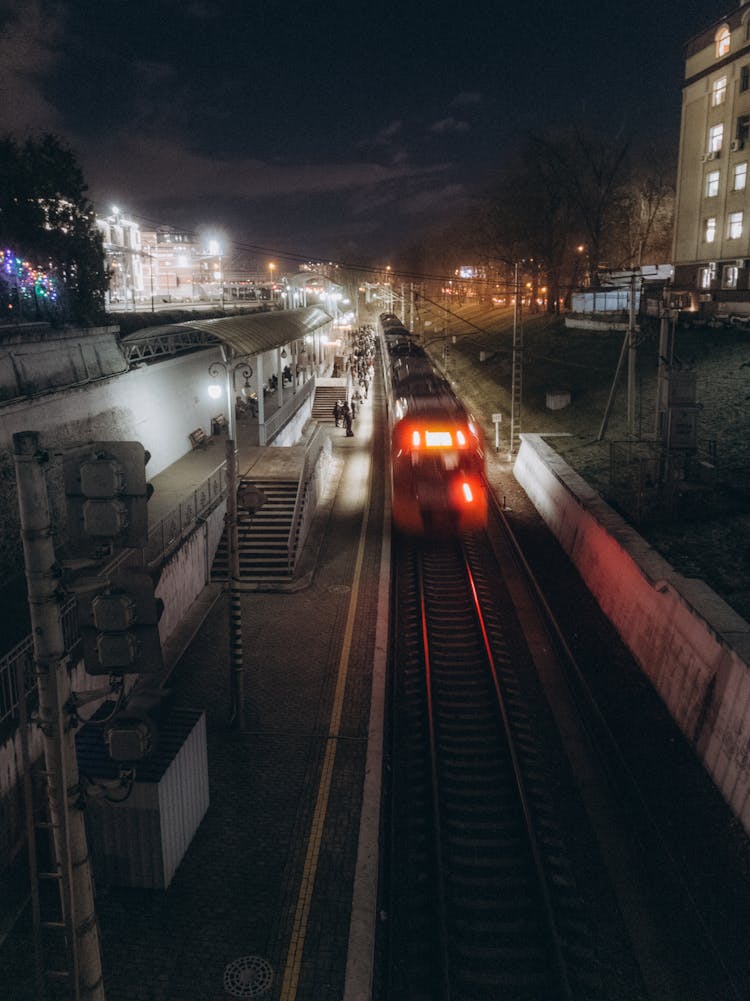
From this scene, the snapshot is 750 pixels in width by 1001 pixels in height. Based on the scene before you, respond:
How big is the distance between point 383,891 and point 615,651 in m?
7.41

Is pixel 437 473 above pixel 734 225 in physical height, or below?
below

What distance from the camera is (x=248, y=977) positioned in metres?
6.83

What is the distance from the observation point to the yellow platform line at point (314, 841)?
689 cm

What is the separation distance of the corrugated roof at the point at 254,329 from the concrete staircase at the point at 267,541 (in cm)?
454

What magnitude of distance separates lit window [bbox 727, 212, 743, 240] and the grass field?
27.6 feet

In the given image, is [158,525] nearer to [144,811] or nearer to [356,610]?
[356,610]

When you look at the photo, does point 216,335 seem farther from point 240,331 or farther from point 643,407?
point 643,407

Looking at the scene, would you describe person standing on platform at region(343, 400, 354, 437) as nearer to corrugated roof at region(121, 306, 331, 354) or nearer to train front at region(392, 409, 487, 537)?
corrugated roof at region(121, 306, 331, 354)

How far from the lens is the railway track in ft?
23.0

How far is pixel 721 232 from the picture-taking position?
4134cm

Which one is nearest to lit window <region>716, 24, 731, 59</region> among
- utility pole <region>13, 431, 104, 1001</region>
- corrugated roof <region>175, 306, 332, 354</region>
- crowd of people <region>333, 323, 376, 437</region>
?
crowd of people <region>333, 323, 376, 437</region>

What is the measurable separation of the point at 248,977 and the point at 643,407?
88.2ft

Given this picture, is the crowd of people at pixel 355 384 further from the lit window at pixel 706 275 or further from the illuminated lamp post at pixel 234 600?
the illuminated lamp post at pixel 234 600

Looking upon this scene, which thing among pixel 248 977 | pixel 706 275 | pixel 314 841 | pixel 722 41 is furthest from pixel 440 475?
pixel 722 41
